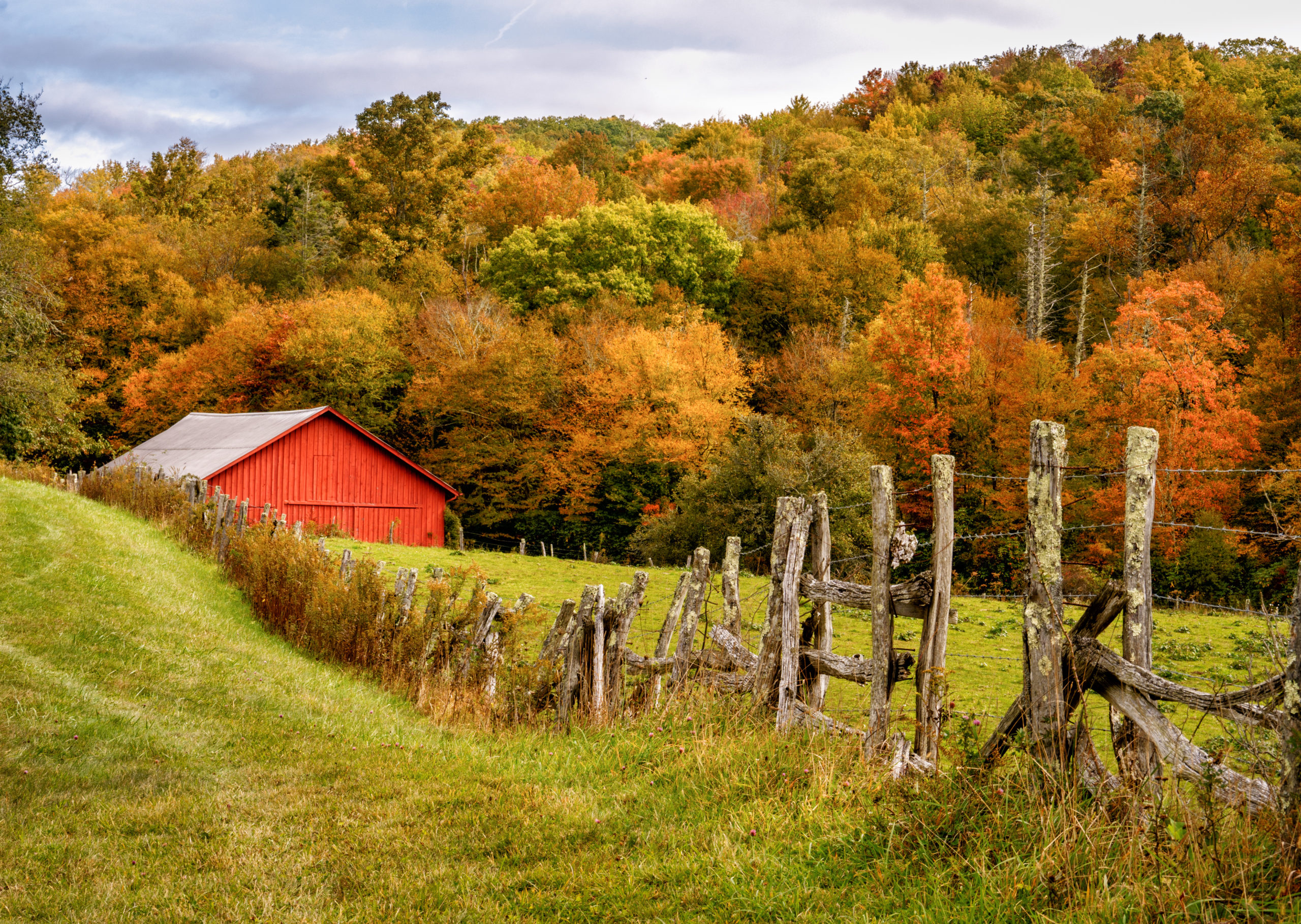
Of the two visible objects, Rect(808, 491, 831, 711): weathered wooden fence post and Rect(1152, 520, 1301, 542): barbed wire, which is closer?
Rect(1152, 520, 1301, 542): barbed wire

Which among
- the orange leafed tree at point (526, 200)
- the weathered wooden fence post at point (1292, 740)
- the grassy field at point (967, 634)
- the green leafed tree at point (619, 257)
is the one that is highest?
the orange leafed tree at point (526, 200)

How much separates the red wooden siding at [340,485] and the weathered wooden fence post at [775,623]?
30031mm

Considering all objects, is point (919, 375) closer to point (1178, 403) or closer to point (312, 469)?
point (1178, 403)

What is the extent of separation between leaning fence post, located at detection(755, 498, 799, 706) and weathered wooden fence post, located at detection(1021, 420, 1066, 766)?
253 cm

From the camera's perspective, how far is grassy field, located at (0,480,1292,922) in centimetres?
420

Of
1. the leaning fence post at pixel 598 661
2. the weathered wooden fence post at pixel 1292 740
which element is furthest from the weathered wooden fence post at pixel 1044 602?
the leaning fence post at pixel 598 661

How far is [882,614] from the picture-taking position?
6.54 meters

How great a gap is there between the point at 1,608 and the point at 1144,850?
1301 cm

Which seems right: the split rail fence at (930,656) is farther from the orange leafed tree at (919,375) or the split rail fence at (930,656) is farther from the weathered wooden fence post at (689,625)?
the orange leafed tree at (919,375)

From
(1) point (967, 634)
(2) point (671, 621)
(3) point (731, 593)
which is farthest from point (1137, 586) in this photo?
(1) point (967, 634)

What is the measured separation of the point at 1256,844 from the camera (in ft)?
12.6

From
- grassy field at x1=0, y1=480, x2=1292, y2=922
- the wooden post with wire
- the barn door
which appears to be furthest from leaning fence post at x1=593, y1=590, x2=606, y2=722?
the barn door

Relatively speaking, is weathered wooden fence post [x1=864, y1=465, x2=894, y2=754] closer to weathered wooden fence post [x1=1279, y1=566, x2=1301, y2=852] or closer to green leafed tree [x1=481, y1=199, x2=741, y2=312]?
weathered wooden fence post [x1=1279, y1=566, x2=1301, y2=852]

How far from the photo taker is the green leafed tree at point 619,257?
55.4 meters
